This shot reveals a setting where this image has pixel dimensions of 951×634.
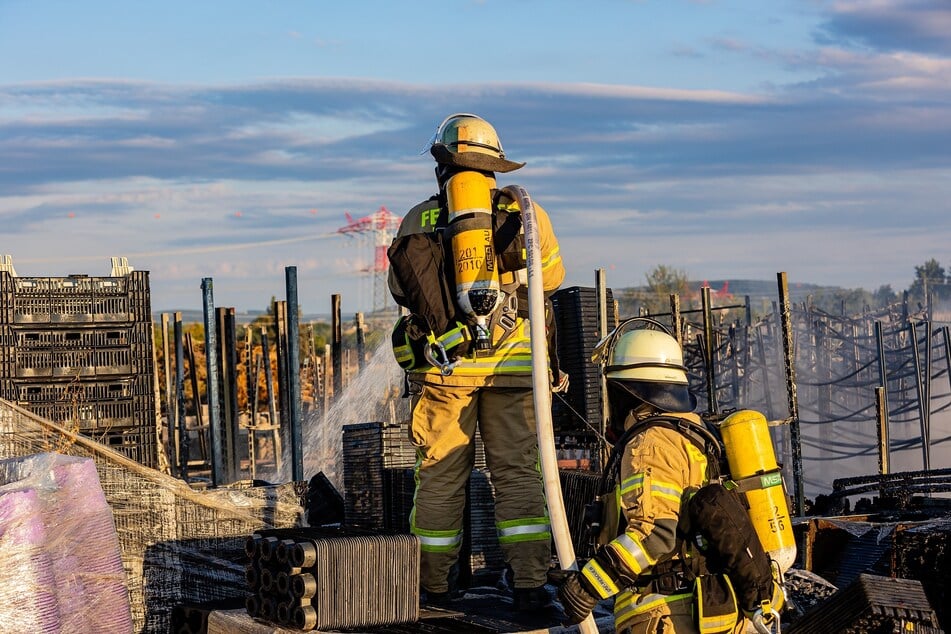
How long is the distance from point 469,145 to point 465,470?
1786 millimetres

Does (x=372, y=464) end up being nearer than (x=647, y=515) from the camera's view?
No

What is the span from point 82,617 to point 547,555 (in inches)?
103

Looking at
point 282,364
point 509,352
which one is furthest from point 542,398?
point 282,364

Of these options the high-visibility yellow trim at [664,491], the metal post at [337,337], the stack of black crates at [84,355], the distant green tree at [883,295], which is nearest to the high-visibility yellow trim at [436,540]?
the high-visibility yellow trim at [664,491]

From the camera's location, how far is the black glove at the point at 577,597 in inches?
182

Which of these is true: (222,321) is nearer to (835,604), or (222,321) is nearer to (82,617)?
(82,617)

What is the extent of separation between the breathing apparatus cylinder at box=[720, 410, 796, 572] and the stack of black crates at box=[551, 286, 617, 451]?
408 centimetres

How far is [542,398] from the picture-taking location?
19.3 ft

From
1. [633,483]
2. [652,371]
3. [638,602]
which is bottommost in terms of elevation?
[638,602]

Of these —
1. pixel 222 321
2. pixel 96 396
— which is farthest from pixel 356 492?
pixel 222 321

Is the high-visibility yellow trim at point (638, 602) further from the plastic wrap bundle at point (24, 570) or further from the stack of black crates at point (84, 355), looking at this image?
the stack of black crates at point (84, 355)

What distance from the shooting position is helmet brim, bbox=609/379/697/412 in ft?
16.3

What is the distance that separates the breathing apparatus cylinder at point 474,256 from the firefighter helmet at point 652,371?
1499 mm

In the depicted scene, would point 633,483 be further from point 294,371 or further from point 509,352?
point 294,371
